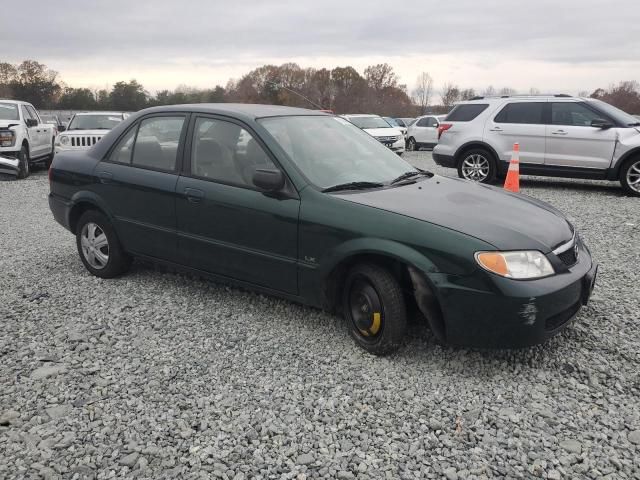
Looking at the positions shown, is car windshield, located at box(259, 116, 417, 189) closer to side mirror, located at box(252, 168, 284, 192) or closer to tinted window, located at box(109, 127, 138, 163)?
side mirror, located at box(252, 168, 284, 192)

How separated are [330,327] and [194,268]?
120 cm

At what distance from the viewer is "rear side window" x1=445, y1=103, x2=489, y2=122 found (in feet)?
36.2

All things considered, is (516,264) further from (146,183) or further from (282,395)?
(146,183)

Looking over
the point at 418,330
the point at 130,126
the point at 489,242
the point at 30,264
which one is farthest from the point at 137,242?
the point at 489,242

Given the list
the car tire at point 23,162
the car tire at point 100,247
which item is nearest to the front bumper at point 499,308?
the car tire at point 100,247

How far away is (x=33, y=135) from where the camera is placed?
13766 mm

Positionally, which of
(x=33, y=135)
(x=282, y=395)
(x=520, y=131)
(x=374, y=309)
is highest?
(x=520, y=131)

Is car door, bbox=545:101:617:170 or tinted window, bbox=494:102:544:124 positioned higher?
tinted window, bbox=494:102:544:124

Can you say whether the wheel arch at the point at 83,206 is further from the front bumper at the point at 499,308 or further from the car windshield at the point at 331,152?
the front bumper at the point at 499,308

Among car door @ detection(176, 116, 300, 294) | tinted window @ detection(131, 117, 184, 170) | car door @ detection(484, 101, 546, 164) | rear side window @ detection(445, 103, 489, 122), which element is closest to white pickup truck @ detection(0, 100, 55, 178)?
tinted window @ detection(131, 117, 184, 170)

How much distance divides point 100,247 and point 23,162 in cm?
977

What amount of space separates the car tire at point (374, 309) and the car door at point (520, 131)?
7963 millimetres

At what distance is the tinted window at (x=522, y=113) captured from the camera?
10.4 metres

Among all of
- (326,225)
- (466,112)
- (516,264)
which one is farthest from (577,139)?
(326,225)
